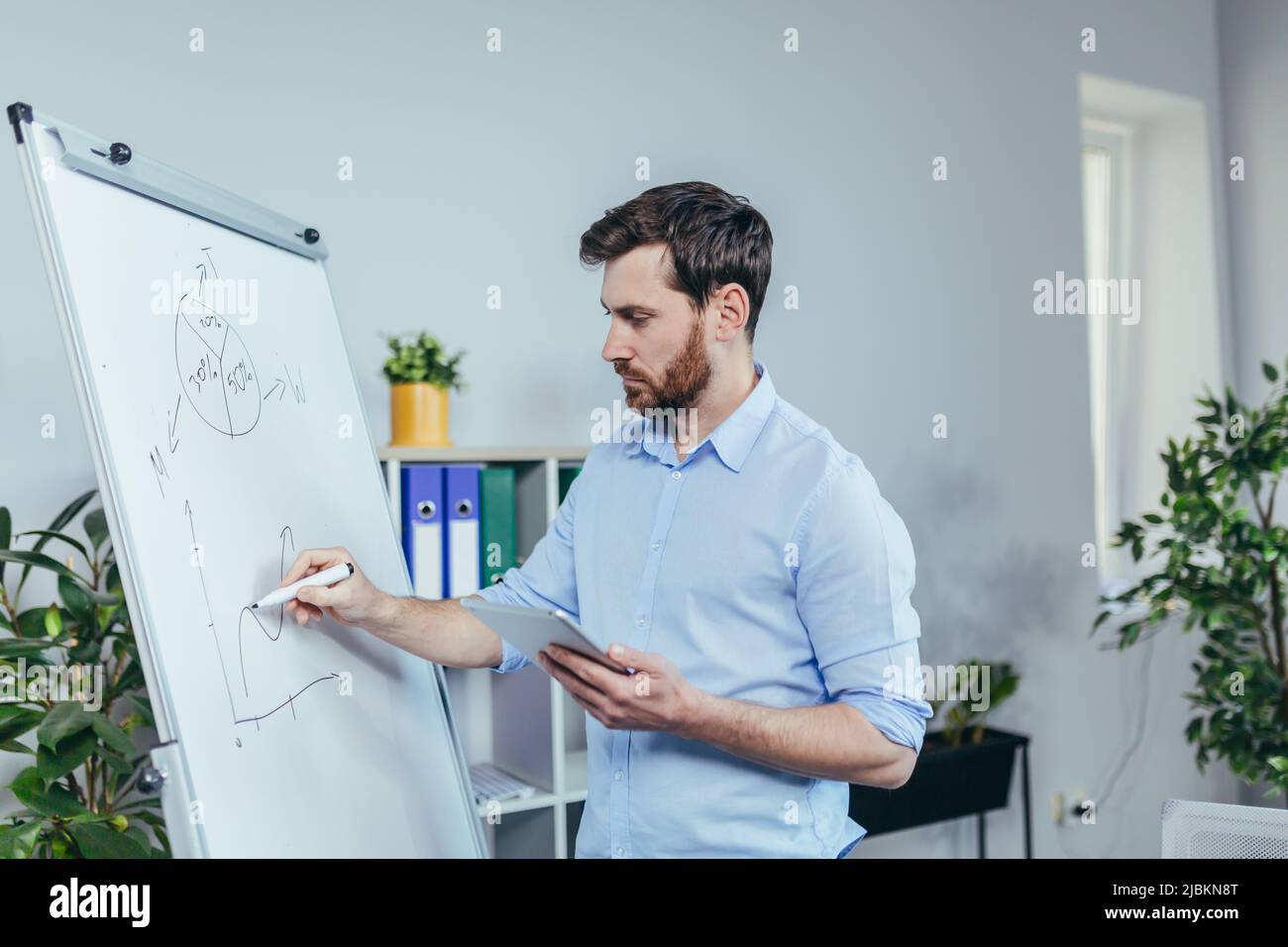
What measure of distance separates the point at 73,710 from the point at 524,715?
77 cm

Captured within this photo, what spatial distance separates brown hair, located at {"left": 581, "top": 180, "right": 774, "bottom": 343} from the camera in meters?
1.16

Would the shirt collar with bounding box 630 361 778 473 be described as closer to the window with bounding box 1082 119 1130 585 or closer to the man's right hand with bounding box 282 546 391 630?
the man's right hand with bounding box 282 546 391 630

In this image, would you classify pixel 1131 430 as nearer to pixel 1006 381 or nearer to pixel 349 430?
pixel 1006 381

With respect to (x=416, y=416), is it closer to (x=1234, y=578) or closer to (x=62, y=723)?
(x=62, y=723)

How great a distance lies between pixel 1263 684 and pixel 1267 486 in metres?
0.92

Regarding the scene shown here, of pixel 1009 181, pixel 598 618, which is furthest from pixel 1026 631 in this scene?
pixel 598 618

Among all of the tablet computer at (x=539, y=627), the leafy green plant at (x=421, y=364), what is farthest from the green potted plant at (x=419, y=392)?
the tablet computer at (x=539, y=627)

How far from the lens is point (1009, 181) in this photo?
8.98 ft

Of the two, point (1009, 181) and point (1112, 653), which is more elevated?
point (1009, 181)

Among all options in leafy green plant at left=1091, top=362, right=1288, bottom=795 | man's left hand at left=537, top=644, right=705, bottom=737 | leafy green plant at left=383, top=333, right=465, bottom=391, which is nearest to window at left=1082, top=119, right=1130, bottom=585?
leafy green plant at left=1091, top=362, right=1288, bottom=795

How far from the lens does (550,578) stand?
1.32m

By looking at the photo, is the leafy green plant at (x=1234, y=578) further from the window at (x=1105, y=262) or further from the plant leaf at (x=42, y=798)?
the plant leaf at (x=42, y=798)

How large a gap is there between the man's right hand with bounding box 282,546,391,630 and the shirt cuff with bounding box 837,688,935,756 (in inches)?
20.7

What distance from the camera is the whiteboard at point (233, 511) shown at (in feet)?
3.07
